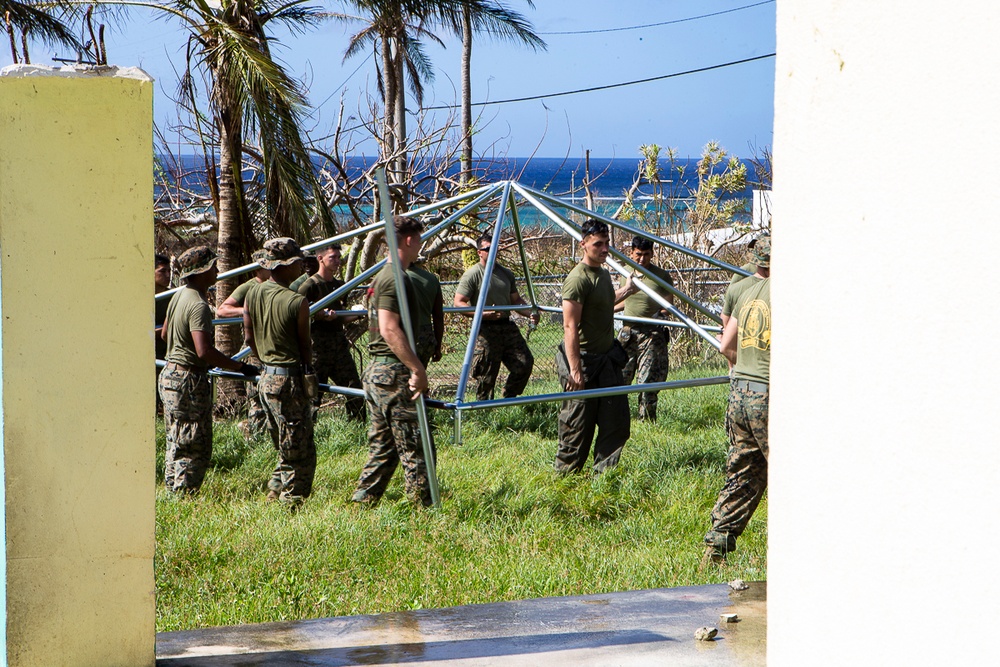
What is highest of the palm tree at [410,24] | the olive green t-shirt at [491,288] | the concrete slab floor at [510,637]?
the palm tree at [410,24]

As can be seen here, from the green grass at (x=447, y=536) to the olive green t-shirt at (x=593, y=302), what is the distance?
894 millimetres

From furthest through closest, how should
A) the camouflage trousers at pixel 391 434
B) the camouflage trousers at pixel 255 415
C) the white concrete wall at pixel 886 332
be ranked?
1. the camouflage trousers at pixel 255 415
2. the camouflage trousers at pixel 391 434
3. the white concrete wall at pixel 886 332

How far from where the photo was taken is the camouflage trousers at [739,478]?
4785 millimetres

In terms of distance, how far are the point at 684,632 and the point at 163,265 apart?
5720mm

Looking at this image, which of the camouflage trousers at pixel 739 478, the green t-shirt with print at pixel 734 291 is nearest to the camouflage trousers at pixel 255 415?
the green t-shirt with print at pixel 734 291

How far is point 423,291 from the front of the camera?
583 cm

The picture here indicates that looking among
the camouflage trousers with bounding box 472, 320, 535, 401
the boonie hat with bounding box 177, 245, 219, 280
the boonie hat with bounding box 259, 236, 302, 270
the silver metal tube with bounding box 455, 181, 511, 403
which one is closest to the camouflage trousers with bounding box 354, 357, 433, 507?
the silver metal tube with bounding box 455, 181, 511, 403

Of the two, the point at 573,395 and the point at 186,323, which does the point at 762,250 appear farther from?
the point at 186,323

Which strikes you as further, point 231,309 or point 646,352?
point 646,352

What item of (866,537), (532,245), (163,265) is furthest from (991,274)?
(532,245)

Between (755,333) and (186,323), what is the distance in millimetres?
3549

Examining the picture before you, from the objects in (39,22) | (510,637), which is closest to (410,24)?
(39,22)

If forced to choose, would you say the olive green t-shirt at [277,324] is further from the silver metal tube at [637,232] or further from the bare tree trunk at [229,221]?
the bare tree trunk at [229,221]

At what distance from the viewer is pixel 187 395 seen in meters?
6.30
